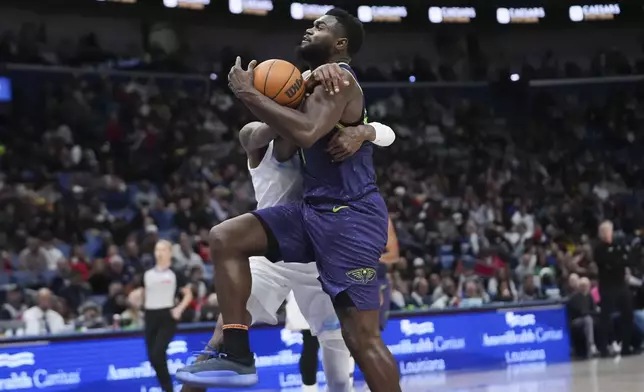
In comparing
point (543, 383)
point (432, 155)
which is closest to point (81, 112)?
point (432, 155)

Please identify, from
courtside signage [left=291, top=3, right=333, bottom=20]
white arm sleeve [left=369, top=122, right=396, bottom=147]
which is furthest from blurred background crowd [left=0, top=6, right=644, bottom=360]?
white arm sleeve [left=369, top=122, right=396, bottom=147]

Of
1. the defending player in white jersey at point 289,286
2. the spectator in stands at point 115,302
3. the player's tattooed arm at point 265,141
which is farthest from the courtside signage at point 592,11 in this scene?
the player's tattooed arm at point 265,141

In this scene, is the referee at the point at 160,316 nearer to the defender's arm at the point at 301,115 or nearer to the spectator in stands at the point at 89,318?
the spectator in stands at the point at 89,318

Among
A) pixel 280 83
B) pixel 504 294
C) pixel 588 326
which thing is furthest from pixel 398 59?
pixel 280 83

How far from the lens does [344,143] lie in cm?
405

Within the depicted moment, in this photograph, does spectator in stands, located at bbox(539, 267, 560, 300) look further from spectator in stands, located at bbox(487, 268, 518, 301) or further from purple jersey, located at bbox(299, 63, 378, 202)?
purple jersey, located at bbox(299, 63, 378, 202)

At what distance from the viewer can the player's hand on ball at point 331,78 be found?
3891 millimetres

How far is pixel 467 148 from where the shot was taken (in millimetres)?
18828

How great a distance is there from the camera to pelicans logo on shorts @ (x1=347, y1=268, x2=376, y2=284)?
4.04m

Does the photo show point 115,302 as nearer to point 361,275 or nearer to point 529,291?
point 529,291

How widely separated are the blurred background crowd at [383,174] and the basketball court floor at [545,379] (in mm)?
1312

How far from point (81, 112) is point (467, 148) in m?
8.04

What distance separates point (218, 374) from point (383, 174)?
1339cm

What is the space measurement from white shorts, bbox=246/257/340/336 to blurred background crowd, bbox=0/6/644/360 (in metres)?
5.01
